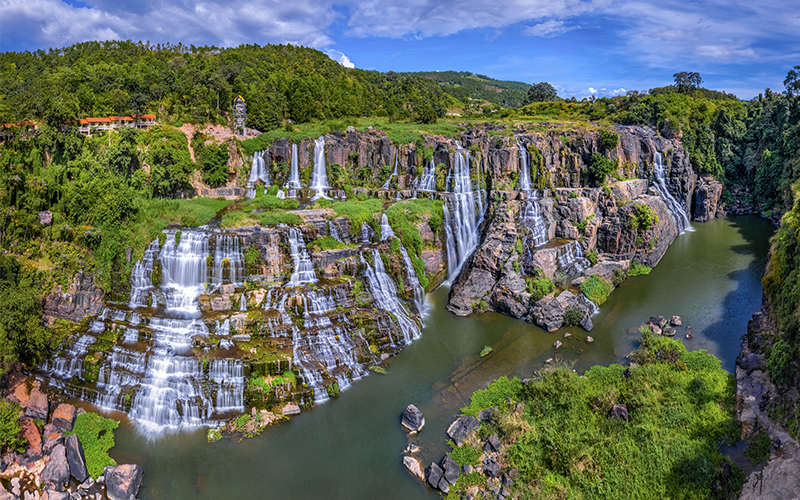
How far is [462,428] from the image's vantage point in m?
17.9

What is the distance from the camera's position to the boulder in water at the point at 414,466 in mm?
16156

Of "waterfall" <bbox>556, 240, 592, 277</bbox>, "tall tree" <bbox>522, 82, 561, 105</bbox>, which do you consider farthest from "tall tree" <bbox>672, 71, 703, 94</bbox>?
"waterfall" <bbox>556, 240, 592, 277</bbox>

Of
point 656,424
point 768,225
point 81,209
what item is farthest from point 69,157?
point 768,225

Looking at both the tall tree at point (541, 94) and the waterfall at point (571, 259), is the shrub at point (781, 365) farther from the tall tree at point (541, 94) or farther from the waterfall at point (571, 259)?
the tall tree at point (541, 94)

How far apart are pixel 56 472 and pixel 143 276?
11210mm

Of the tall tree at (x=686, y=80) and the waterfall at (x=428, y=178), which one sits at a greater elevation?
the tall tree at (x=686, y=80)

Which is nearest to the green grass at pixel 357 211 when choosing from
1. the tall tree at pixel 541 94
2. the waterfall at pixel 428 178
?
the waterfall at pixel 428 178

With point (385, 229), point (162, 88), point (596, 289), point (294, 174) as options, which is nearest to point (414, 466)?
point (385, 229)

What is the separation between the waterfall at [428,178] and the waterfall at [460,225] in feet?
7.13

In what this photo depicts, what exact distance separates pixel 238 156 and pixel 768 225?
179 feet

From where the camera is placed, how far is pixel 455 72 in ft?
605

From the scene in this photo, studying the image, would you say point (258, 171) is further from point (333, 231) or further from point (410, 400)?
point (410, 400)

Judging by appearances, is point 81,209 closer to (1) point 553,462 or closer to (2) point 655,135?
(1) point 553,462

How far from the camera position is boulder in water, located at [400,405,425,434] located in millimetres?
18219
